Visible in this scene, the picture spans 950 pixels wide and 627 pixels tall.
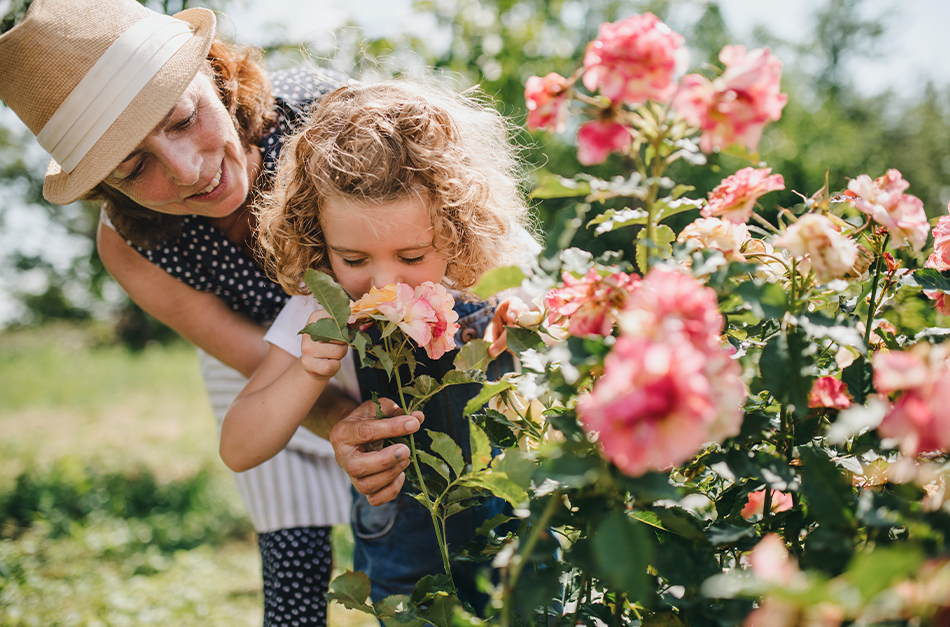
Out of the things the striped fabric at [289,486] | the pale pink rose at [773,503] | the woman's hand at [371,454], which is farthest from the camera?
the striped fabric at [289,486]

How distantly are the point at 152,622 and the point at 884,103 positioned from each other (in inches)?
797

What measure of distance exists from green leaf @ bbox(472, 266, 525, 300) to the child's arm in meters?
0.59

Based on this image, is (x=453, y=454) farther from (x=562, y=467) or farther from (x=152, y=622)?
(x=152, y=622)

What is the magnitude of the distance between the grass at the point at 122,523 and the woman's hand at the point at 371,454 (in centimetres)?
193

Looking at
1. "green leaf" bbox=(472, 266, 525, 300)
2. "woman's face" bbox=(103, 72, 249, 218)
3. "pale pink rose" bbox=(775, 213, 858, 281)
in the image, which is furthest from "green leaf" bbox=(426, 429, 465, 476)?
"woman's face" bbox=(103, 72, 249, 218)

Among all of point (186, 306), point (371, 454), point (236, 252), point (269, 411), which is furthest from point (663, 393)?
point (186, 306)

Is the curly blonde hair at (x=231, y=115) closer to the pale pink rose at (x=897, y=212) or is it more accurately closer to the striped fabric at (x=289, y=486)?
the striped fabric at (x=289, y=486)

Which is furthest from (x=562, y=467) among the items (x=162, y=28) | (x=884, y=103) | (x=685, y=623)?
(x=884, y=103)

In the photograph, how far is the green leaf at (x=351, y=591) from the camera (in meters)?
0.79

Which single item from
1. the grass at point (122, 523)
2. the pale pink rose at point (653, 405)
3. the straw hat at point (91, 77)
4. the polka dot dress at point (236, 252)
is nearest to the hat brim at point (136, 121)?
the straw hat at point (91, 77)

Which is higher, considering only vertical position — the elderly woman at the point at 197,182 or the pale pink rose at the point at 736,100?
the pale pink rose at the point at 736,100

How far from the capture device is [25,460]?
444cm

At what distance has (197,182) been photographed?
1414mm

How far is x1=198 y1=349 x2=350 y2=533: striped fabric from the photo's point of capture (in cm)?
197
